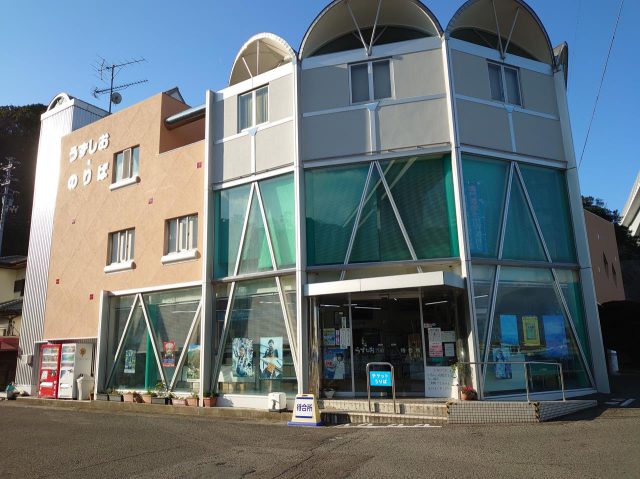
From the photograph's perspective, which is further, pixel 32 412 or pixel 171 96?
pixel 171 96

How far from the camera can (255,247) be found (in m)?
15.1

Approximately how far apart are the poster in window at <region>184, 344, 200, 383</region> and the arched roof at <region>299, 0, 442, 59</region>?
9.19m

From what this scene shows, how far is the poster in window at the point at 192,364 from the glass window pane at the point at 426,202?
723 centimetres

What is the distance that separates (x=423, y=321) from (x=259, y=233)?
5.26 m

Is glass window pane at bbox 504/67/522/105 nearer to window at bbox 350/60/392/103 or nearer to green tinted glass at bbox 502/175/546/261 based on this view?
green tinted glass at bbox 502/175/546/261

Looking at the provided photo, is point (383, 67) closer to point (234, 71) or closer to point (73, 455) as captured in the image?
point (234, 71)

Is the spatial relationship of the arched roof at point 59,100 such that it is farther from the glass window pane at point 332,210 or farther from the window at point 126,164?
the glass window pane at point 332,210

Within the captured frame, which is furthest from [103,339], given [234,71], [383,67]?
[383,67]

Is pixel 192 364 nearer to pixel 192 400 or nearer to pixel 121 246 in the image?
pixel 192 400

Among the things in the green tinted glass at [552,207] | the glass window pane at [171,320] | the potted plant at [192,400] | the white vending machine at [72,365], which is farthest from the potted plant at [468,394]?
the white vending machine at [72,365]

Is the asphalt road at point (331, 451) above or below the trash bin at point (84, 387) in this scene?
below

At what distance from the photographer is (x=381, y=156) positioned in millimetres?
13883

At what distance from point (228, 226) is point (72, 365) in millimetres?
8060

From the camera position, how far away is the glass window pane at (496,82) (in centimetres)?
1459
